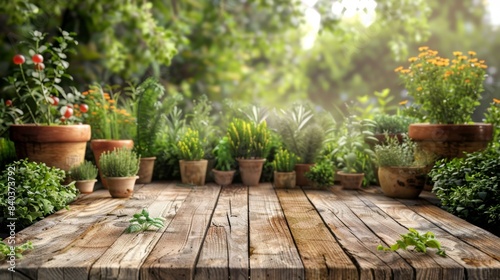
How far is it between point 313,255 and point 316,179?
2247mm

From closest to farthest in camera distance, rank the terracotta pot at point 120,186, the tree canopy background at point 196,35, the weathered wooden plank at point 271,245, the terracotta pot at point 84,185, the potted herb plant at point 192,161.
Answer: the weathered wooden plank at point 271,245
the terracotta pot at point 120,186
the terracotta pot at point 84,185
the potted herb plant at point 192,161
the tree canopy background at point 196,35

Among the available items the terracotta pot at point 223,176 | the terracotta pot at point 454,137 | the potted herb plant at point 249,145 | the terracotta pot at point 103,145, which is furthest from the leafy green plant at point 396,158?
the terracotta pot at point 103,145

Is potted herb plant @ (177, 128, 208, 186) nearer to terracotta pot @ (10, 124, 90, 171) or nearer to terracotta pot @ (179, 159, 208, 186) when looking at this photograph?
terracotta pot @ (179, 159, 208, 186)

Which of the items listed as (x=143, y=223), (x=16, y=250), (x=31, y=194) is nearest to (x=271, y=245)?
(x=143, y=223)

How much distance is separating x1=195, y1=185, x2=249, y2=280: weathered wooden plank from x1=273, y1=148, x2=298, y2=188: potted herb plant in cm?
81

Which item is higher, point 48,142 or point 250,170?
point 48,142

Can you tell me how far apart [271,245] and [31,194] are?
1732 millimetres

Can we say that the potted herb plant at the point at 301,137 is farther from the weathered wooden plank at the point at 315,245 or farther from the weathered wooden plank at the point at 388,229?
the weathered wooden plank at the point at 315,245

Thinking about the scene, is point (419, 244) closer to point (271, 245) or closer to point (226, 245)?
point (271, 245)

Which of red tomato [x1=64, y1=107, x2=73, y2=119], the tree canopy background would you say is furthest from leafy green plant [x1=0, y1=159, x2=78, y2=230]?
the tree canopy background

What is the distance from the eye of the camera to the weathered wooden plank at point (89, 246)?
2.26 m

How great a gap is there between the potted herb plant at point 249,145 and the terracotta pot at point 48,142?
1.42 metres

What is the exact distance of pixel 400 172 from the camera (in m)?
4.27

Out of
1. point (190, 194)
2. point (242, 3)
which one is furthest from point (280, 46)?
point (190, 194)
